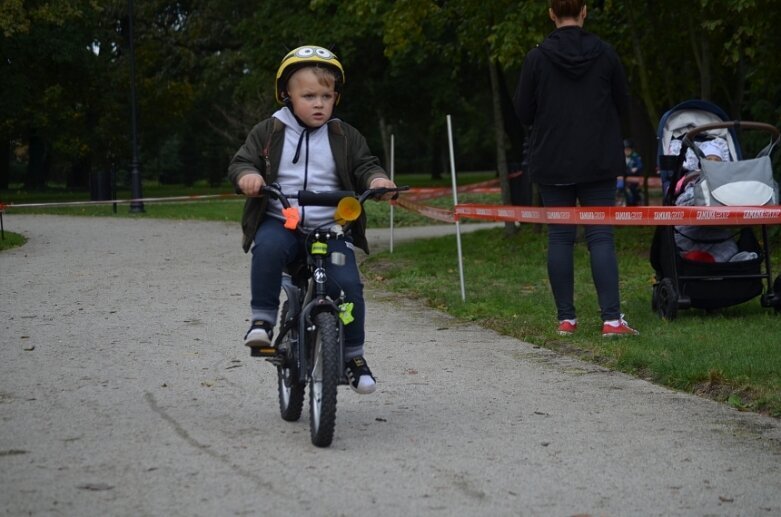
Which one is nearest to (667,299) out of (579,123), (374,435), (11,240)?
(579,123)

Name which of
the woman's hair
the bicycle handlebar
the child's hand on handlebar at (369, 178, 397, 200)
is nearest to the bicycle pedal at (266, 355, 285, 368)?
the bicycle handlebar

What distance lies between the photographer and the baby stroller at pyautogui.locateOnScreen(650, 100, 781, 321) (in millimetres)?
9555

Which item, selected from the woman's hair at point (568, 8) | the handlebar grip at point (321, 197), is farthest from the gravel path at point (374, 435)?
the woman's hair at point (568, 8)

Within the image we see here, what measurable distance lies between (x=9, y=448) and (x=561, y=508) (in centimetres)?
249

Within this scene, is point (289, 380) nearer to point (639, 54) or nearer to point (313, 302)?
point (313, 302)

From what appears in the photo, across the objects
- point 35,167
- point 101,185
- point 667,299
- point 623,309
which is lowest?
point 623,309

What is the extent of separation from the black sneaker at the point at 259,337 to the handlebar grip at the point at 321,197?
639mm

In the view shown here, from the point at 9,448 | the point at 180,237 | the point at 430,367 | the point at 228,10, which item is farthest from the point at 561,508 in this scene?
the point at 228,10

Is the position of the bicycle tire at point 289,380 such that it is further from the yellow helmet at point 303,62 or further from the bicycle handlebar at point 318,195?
the yellow helmet at point 303,62

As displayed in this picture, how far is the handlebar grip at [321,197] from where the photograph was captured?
19.4 feet

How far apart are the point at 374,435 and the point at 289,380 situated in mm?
503

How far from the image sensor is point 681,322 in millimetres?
9742

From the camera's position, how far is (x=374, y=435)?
6.17 m

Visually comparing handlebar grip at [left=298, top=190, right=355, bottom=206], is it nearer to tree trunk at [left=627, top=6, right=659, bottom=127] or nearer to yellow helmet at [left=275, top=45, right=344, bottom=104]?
yellow helmet at [left=275, top=45, right=344, bottom=104]
